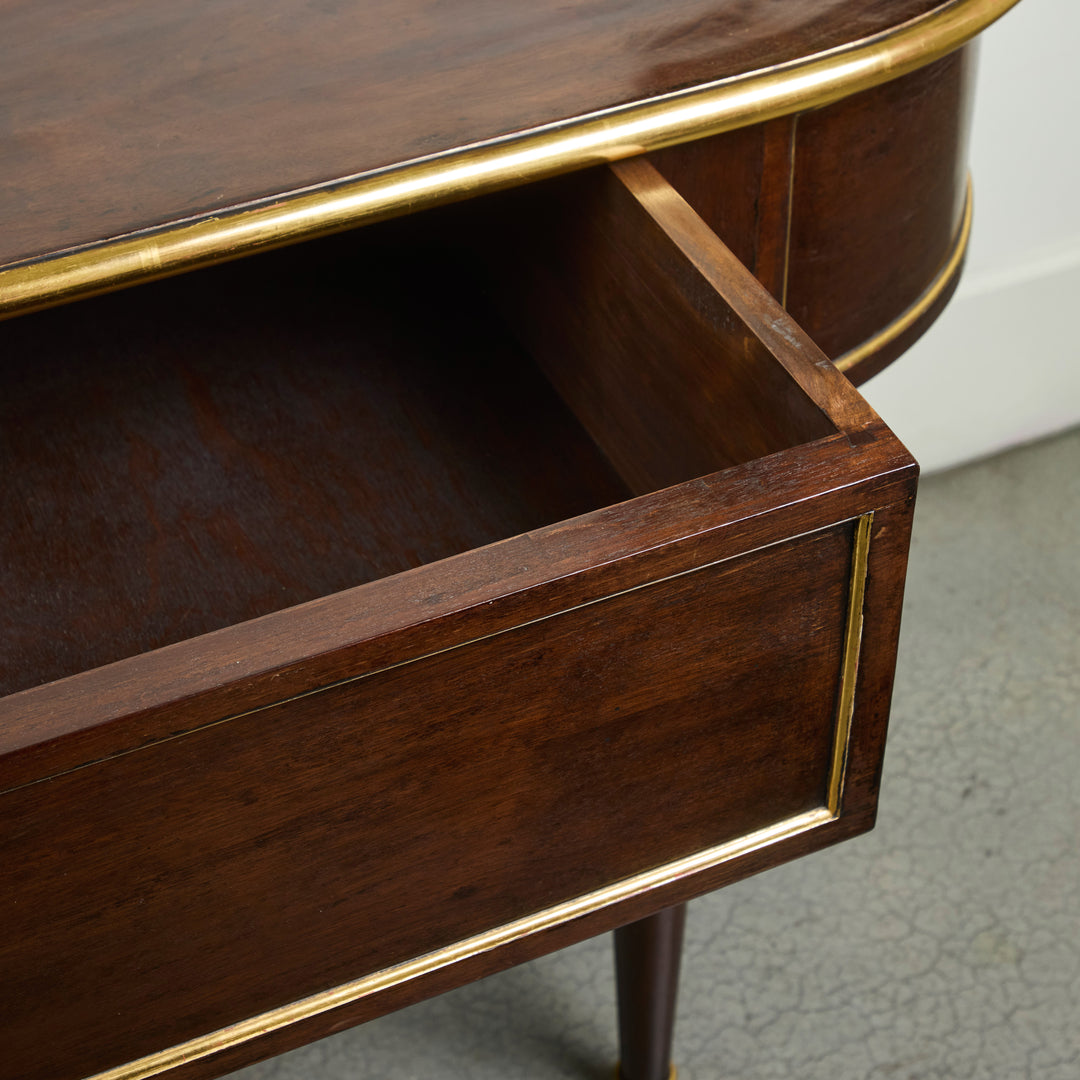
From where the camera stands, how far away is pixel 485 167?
0.57 m

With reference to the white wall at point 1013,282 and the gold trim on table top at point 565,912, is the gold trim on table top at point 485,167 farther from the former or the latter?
the white wall at point 1013,282

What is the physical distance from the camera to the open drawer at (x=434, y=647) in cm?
43

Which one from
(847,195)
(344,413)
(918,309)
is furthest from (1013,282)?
(344,413)

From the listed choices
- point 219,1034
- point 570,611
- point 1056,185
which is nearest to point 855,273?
point 570,611

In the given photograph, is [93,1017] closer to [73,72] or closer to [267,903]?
[267,903]

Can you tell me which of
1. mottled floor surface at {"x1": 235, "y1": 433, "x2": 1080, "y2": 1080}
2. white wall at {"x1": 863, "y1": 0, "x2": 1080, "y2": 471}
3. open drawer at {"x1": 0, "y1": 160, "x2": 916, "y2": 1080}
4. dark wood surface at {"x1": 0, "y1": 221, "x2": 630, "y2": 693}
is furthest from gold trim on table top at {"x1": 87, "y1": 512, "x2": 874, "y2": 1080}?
white wall at {"x1": 863, "y1": 0, "x2": 1080, "y2": 471}

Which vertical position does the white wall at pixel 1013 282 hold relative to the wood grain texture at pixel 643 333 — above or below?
below

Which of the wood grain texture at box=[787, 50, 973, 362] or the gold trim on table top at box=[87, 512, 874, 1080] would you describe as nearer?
the gold trim on table top at box=[87, 512, 874, 1080]

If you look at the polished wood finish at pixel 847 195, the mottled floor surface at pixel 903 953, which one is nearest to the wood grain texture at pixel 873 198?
the polished wood finish at pixel 847 195

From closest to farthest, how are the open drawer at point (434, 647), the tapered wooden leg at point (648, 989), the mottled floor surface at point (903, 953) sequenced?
the open drawer at point (434, 647)
the tapered wooden leg at point (648, 989)
the mottled floor surface at point (903, 953)

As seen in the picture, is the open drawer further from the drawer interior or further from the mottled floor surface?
the mottled floor surface

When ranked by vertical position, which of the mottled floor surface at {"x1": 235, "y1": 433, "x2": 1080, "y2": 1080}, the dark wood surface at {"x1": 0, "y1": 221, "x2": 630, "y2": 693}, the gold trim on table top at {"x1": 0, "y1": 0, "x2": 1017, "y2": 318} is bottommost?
the mottled floor surface at {"x1": 235, "y1": 433, "x2": 1080, "y2": 1080}

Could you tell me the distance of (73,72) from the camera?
661 millimetres

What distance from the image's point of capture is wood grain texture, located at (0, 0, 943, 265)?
22.6 inches
